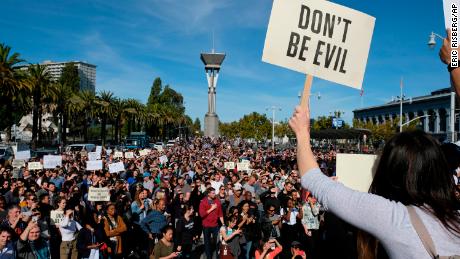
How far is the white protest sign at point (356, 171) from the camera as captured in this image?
636 centimetres

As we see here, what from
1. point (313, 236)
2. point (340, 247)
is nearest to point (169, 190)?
point (313, 236)

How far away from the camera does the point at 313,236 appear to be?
28.5ft

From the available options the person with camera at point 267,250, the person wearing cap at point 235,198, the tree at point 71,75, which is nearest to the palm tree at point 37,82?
the person wearing cap at point 235,198

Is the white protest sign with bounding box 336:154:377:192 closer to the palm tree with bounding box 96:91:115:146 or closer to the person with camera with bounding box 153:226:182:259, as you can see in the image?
the person with camera with bounding box 153:226:182:259

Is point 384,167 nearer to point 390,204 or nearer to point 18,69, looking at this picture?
point 390,204

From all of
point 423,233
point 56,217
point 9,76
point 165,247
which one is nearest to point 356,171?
point 165,247

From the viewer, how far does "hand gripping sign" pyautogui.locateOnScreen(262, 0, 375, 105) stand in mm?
2676

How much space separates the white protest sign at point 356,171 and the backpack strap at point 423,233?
4784 mm

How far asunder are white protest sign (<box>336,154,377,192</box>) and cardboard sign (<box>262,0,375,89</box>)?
377cm

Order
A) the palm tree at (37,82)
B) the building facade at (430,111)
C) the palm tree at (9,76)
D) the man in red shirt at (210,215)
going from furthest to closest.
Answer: the building facade at (430,111) → the palm tree at (37,82) → the palm tree at (9,76) → the man in red shirt at (210,215)

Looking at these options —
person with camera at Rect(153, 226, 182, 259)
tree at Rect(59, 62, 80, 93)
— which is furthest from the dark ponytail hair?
tree at Rect(59, 62, 80, 93)

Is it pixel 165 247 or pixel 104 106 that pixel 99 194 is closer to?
pixel 165 247

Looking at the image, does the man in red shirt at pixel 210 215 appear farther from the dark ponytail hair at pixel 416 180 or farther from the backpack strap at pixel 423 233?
the backpack strap at pixel 423 233

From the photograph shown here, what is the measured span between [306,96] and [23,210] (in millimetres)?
8576
